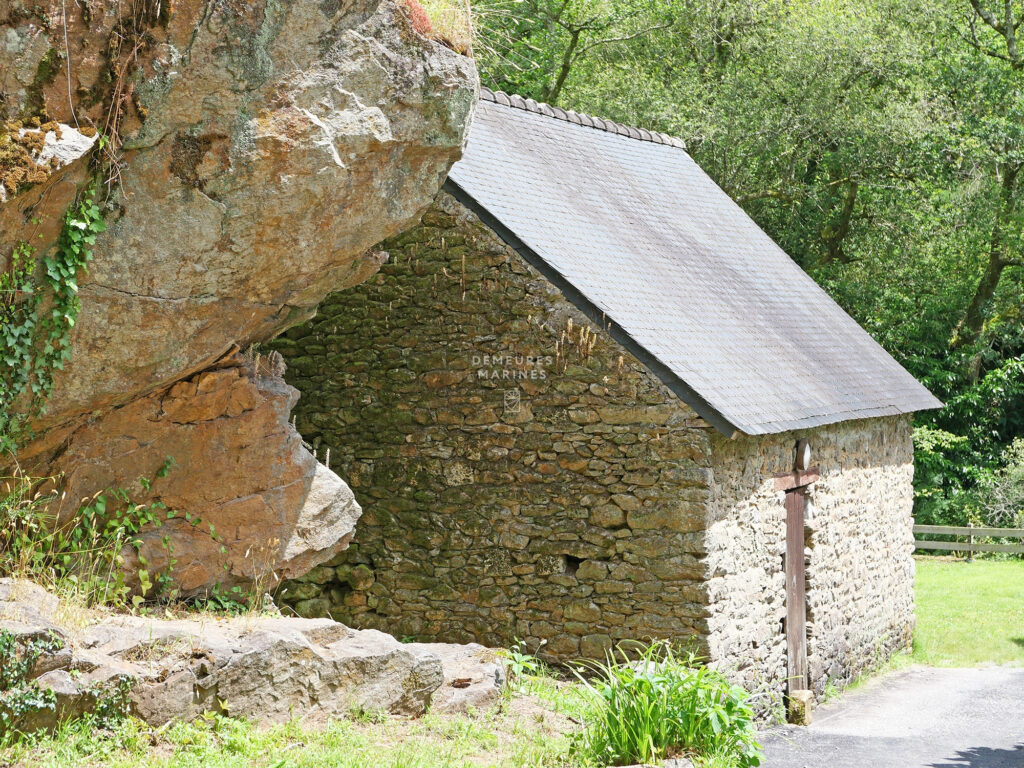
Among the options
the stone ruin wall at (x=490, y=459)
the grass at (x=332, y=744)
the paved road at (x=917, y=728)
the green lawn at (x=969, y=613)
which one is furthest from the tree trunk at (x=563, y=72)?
the grass at (x=332, y=744)

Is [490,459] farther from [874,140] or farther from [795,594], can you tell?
[874,140]

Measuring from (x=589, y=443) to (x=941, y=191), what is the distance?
15.3 meters

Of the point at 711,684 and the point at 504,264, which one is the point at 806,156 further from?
the point at 711,684

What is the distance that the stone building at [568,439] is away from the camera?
8469 mm

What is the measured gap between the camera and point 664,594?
838 cm

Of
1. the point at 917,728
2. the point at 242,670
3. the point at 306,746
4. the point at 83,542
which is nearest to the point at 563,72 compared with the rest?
the point at 917,728

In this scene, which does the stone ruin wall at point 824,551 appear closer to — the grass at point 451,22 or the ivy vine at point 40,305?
the grass at point 451,22

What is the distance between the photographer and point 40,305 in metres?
5.50

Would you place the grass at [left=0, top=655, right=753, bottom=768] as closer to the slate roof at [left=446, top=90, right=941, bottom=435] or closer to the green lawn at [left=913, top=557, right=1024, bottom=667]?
the slate roof at [left=446, top=90, right=941, bottom=435]

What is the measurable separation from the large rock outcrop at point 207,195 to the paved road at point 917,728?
180 inches

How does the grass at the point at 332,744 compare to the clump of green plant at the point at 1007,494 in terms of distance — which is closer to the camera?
the grass at the point at 332,744

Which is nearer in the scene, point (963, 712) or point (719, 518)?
point (719, 518)

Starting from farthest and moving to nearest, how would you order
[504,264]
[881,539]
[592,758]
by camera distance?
[881,539], [504,264], [592,758]

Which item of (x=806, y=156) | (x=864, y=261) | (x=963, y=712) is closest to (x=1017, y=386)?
(x=864, y=261)
